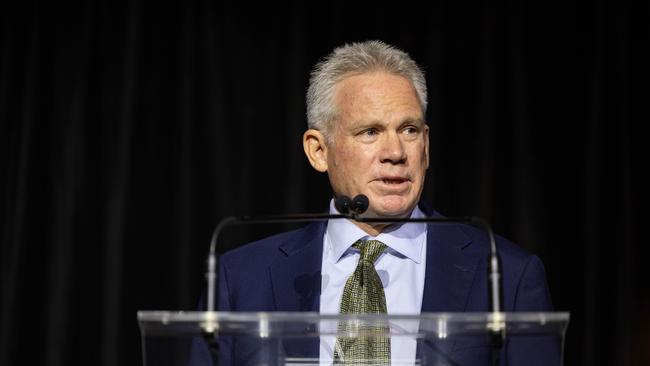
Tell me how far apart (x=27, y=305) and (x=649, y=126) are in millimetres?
2380

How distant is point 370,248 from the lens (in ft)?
7.37

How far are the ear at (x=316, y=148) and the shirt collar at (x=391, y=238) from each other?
0.23m

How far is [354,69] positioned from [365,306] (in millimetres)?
672

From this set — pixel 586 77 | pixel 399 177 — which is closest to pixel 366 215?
pixel 399 177

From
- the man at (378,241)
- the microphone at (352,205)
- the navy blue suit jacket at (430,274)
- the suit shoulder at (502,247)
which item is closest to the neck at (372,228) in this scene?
the man at (378,241)

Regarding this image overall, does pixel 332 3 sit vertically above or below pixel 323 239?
above

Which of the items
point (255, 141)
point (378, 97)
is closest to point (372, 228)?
point (378, 97)

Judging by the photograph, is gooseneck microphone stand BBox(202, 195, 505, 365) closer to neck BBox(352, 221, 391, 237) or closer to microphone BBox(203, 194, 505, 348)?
microphone BBox(203, 194, 505, 348)

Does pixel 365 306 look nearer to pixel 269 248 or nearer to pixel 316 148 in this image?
pixel 269 248

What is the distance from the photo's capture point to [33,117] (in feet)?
11.0

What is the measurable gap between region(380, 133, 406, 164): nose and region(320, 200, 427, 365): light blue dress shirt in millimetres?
174

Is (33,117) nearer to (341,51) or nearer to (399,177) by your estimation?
(341,51)

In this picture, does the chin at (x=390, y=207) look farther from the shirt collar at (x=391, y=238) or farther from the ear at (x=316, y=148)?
the ear at (x=316, y=148)

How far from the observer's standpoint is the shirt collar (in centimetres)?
226
